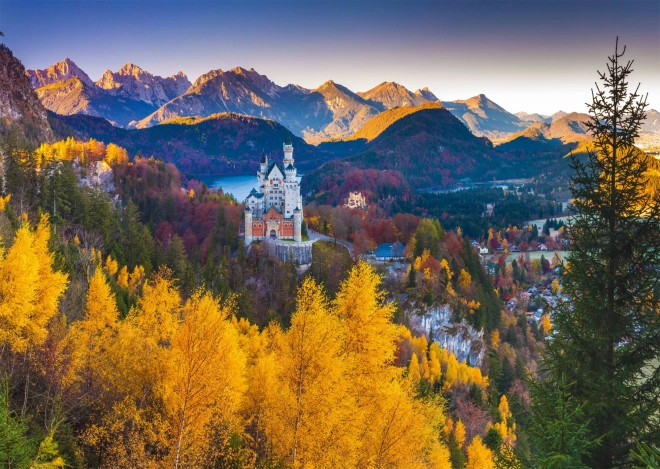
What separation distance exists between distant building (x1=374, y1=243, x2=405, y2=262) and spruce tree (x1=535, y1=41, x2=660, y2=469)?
Answer: 61075mm

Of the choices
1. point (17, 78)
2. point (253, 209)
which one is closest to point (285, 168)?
point (253, 209)

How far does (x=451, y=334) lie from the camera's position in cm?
6122

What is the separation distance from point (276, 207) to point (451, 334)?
31255 millimetres

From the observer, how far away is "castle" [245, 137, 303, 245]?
218ft

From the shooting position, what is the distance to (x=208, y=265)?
56875 mm

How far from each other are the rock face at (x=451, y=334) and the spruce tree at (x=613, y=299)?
51.1 m

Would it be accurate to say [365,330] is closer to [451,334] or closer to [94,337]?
[94,337]

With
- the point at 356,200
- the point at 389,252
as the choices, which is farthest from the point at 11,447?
the point at 356,200

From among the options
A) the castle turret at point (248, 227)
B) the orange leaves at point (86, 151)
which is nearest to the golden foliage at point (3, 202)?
the orange leaves at point (86, 151)

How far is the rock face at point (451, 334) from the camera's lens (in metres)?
60.3

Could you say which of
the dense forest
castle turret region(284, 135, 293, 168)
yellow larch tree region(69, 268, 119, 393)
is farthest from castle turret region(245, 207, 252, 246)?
yellow larch tree region(69, 268, 119, 393)

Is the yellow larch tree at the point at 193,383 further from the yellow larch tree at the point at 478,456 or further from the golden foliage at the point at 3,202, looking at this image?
the golden foliage at the point at 3,202

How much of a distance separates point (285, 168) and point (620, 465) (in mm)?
62945

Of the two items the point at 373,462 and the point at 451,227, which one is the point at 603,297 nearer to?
the point at 373,462
